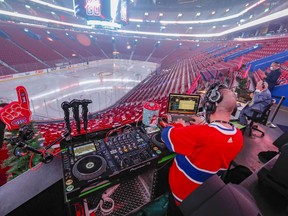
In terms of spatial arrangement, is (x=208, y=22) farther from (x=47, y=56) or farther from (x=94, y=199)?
(x=94, y=199)

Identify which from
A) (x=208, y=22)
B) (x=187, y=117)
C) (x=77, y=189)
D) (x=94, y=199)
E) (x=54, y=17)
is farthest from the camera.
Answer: (x=208, y=22)

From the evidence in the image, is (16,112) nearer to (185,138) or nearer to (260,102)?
(185,138)

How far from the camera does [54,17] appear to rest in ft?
80.2

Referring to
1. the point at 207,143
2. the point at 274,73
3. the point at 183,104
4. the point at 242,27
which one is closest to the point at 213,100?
the point at 207,143

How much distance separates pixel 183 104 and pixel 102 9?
16835 millimetres

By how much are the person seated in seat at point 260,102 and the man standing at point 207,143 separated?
2.17 meters

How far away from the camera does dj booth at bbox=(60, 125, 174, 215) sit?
1057mm

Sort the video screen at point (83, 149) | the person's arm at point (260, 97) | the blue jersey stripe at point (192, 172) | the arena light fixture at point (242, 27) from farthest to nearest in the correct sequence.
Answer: the arena light fixture at point (242, 27) < the person's arm at point (260, 97) < the video screen at point (83, 149) < the blue jersey stripe at point (192, 172)

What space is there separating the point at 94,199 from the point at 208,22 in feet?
112

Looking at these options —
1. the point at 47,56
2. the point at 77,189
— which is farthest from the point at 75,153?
the point at 47,56

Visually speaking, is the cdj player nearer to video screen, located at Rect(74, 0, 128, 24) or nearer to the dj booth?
the dj booth

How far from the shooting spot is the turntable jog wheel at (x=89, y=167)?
3.45ft

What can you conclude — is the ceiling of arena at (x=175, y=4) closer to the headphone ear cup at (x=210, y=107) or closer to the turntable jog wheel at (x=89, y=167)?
the headphone ear cup at (x=210, y=107)

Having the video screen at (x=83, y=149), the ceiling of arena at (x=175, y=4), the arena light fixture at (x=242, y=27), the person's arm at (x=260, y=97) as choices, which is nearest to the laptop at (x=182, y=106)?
the video screen at (x=83, y=149)
